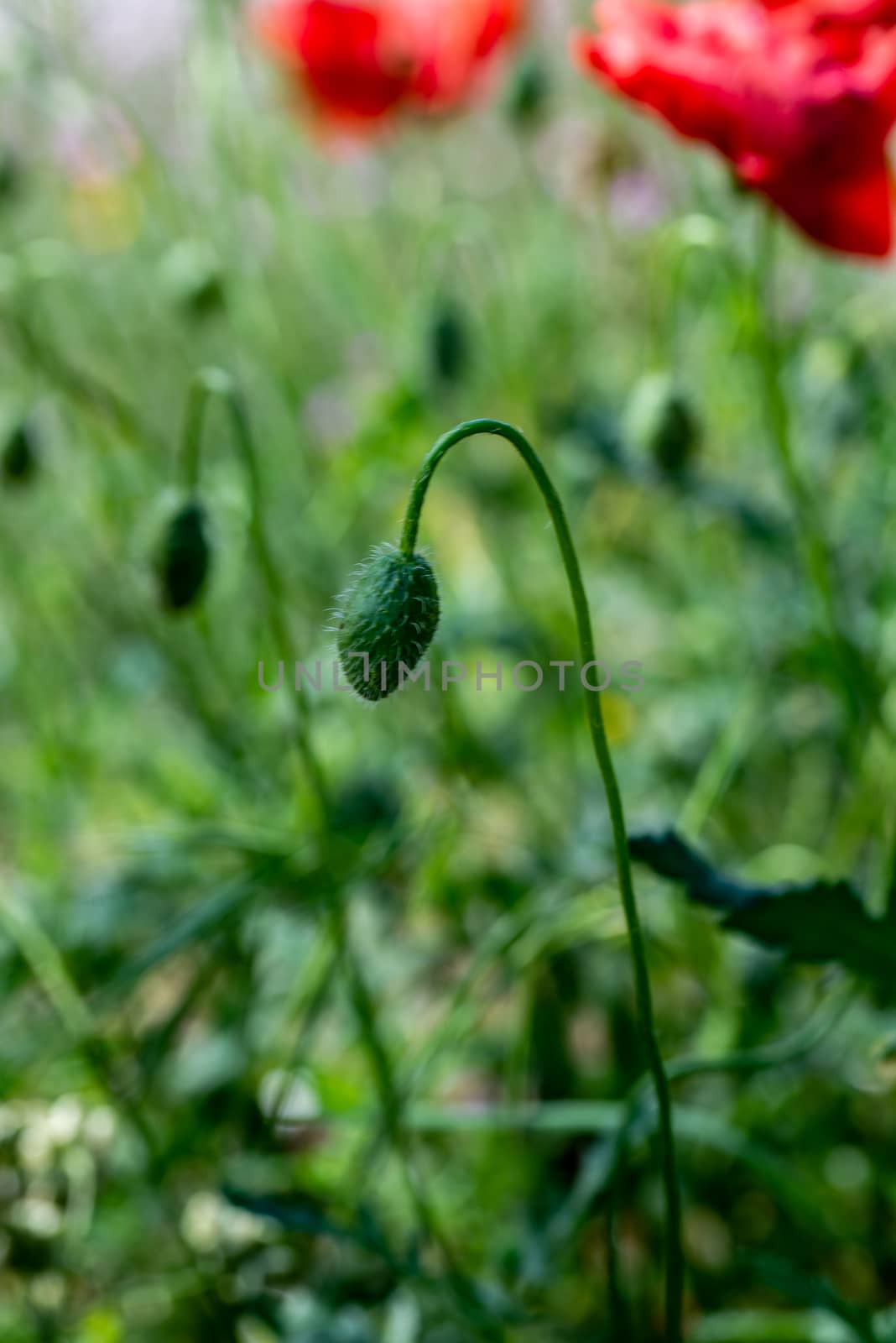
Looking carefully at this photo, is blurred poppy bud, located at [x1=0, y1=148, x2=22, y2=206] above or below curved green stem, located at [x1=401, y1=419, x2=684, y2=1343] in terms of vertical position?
below

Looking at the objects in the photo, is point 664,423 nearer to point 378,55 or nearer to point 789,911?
point 789,911

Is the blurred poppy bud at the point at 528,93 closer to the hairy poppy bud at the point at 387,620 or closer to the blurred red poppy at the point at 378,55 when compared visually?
the blurred red poppy at the point at 378,55

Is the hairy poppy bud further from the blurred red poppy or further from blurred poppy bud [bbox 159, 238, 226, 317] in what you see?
the blurred red poppy

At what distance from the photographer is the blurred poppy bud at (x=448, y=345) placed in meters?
1.14

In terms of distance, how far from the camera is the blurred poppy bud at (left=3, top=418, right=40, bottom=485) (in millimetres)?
987

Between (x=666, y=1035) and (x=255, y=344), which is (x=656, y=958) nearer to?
(x=666, y=1035)

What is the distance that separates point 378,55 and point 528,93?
0.16m

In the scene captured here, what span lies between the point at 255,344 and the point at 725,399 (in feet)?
2.10

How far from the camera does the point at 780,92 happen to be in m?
0.73

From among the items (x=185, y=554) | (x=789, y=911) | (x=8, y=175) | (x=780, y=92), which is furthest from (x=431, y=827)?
(x=8, y=175)

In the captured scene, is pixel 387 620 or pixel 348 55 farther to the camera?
pixel 348 55

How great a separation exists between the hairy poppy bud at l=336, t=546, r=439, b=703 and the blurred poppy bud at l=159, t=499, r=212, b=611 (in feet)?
0.93

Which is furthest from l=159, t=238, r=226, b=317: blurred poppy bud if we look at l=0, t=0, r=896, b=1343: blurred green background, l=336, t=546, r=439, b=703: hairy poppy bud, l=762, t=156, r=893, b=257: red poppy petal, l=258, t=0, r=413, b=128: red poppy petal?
l=336, t=546, r=439, b=703: hairy poppy bud
